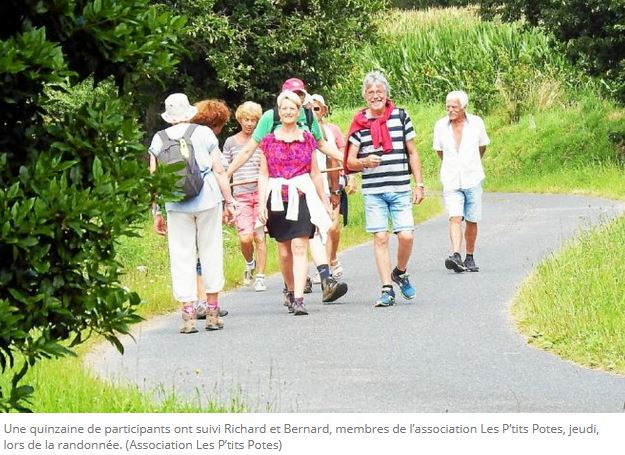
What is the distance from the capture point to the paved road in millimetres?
9766

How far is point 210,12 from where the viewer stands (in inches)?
1034

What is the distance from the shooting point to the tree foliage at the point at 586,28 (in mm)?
32031

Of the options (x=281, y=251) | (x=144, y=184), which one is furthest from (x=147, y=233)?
(x=144, y=184)

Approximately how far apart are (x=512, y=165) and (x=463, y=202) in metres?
22.3

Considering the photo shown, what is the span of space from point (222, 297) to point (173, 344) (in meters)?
3.47

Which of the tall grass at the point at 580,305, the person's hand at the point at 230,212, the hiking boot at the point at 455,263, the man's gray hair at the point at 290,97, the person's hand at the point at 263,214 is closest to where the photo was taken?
the tall grass at the point at 580,305

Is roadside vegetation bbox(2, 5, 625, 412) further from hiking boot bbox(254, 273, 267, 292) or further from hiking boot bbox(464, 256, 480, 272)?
hiking boot bbox(464, 256, 480, 272)

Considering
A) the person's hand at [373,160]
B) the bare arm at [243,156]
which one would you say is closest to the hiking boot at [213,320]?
the bare arm at [243,156]

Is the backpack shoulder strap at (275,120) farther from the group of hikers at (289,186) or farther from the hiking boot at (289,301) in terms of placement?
the hiking boot at (289,301)

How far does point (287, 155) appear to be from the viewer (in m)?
14.3

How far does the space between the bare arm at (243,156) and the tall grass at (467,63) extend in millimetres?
29780

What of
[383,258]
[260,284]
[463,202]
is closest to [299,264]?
[383,258]

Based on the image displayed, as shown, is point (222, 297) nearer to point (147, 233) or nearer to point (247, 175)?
point (247, 175)

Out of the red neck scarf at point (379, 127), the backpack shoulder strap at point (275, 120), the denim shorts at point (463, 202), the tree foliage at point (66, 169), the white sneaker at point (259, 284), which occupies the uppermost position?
the tree foliage at point (66, 169)
